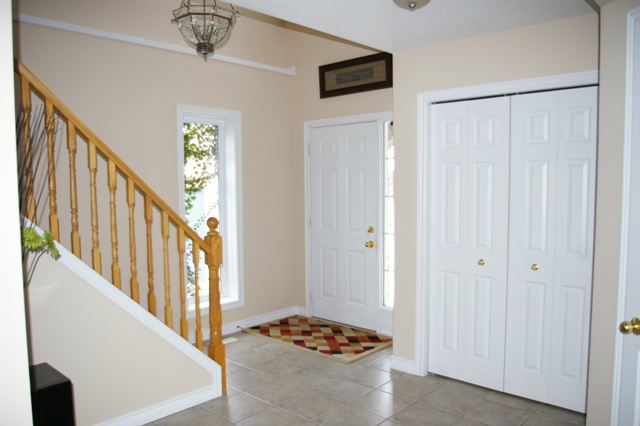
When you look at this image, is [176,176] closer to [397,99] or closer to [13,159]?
[397,99]

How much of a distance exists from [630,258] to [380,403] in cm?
188

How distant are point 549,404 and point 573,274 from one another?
855 millimetres

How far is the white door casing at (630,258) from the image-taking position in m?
1.87

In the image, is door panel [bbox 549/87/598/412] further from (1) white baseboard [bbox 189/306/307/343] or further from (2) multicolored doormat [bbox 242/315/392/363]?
(1) white baseboard [bbox 189/306/307/343]

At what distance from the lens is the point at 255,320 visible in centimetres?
498

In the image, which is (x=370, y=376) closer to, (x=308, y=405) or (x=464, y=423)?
(x=308, y=405)

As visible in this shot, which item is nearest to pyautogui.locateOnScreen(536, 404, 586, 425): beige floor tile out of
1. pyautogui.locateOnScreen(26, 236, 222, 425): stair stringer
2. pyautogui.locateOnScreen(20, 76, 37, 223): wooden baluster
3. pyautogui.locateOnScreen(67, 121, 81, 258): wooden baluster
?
pyautogui.locateOnScreen(26, 236, 222, 425): stair stringer

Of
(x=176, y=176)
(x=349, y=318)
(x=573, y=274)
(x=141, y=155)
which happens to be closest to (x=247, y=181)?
(x=176, y=176)

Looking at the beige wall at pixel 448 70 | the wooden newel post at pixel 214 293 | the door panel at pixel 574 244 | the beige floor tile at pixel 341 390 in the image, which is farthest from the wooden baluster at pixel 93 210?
the door panel at pixel 574 244

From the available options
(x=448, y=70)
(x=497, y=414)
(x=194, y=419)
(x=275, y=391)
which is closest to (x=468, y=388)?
(x=497, y=414)

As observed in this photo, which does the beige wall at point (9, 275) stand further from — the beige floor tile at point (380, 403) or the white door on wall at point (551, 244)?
the white door on wall at point (551, 244)

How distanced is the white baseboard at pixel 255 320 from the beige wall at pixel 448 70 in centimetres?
169

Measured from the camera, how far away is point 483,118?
332 centimetres

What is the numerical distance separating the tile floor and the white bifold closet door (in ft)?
0.57
